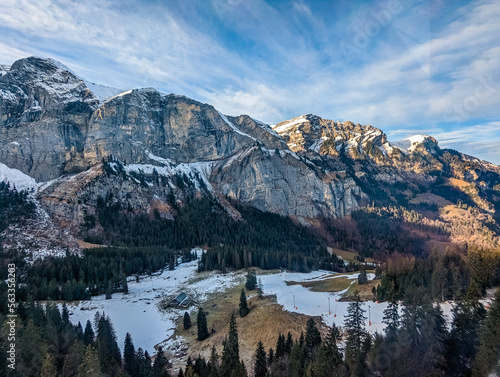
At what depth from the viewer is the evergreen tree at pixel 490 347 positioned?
20.7 meters

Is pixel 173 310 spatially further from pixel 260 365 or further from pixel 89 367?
pixel 89 367

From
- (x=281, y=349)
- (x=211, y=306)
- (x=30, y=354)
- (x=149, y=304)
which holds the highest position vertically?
(x=30, y=354)

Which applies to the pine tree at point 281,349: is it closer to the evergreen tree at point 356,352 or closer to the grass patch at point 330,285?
the evergreen tree at point 356,352

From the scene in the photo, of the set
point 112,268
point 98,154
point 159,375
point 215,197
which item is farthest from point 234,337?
point 98,154

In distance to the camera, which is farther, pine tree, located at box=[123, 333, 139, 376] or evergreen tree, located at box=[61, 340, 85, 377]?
pine tree, located at box=[123, 333, 139, 376]

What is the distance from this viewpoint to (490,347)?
70.9ft

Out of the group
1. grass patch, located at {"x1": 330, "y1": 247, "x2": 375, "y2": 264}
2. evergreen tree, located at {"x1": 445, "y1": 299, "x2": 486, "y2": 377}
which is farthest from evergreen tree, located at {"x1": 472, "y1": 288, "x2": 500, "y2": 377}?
grass patch, located at {"x1": 330, "y1": 247, "x2": 375, "y2": 264}

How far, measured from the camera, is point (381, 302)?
5319 centimetres

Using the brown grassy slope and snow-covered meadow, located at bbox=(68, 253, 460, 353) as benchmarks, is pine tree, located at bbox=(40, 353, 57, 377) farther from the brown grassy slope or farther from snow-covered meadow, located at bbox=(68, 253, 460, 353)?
snow-covered meadow, located at bbox=(68, 253, 460, 353)

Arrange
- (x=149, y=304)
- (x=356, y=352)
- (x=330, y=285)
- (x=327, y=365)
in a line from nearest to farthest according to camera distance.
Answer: (x=327, y=365) → (x=356, y=352) → (x=330, y=285) → (x=149, y=304)

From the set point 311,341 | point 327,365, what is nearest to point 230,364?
point 311,341

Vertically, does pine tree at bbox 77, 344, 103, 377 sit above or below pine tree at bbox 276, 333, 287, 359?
above

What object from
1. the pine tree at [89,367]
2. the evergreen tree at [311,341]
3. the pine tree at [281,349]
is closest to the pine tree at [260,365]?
the pine tree at [281,349]

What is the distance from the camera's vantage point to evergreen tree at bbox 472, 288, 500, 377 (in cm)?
2069
